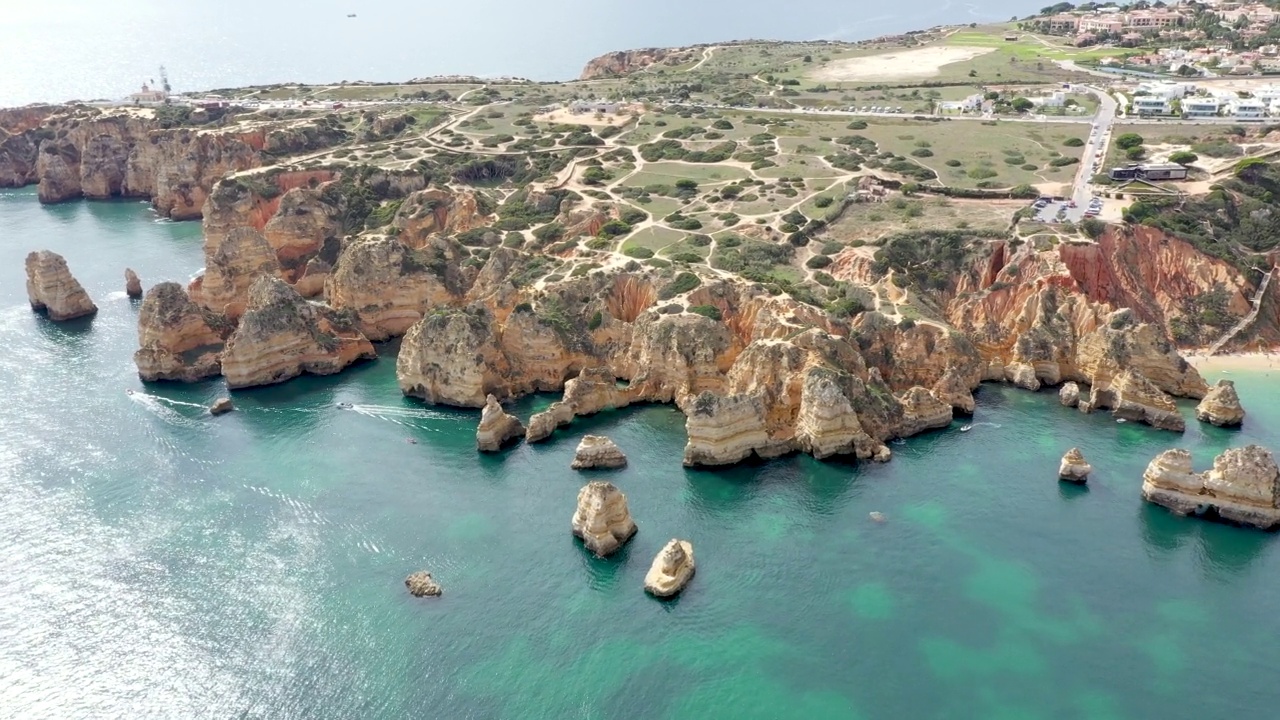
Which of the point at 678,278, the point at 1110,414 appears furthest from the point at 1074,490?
the point at 678,278

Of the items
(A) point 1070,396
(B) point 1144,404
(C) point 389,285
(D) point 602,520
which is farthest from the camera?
(C) point 389,285

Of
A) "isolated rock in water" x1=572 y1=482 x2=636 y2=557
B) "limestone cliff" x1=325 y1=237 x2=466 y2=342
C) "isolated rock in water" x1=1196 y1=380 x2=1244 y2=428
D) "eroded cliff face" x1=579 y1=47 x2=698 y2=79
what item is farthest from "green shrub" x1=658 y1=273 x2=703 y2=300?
"eroded cliff face" x1=579 y1=47 x2=698 y2=79

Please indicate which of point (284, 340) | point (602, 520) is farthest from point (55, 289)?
point (602, 520)

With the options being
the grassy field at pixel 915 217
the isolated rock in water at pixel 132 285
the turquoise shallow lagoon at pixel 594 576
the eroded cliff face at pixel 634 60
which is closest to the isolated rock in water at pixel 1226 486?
the turquoise shallow lagoon at pixel 594 576

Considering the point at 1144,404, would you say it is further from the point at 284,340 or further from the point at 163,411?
the point at 163,411

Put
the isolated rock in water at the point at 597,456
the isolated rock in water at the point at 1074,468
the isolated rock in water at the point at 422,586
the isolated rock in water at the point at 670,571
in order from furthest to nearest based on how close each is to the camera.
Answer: the isolated rock in water at the point at 597,456
the isolated rock in water at the point at 1074,468
the isolated rock in water at the point at 422,586
the isolated rock in water at the point at 670,571

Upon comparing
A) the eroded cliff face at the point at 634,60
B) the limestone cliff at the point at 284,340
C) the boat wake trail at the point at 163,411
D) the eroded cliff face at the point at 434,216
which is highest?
the eroded cliff face at the point at 634,60

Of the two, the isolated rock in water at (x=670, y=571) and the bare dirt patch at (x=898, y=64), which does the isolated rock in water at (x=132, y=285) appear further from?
the bare dirt patch at (x=898, y=64)
